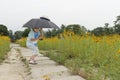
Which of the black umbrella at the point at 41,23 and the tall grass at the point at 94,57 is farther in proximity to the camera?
the black umbrella at the point at 41,23

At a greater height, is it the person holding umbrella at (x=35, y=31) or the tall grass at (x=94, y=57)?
the person holding umbrella at (x=35, y=31)

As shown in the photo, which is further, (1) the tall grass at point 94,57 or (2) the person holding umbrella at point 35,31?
(2) the person holding umbrella at point 35,31

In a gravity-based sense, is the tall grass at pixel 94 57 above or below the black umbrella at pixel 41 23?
below

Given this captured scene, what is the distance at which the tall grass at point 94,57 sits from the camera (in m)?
6.38

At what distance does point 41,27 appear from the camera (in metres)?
11.1

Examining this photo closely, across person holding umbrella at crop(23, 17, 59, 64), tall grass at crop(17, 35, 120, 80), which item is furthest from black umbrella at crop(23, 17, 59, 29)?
tall grass at crop(17, 35, 120, 80)

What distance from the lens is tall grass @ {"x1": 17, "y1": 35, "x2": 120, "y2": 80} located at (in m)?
6.38

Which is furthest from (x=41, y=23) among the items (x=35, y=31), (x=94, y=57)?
(x=94, y=57)

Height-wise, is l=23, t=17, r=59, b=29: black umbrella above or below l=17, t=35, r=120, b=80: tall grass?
above

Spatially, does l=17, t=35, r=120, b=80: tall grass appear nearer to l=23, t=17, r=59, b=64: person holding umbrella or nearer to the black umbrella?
l=23, t=17, r=59, b=64: person holding umbrella

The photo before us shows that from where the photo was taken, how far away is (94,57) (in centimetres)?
954

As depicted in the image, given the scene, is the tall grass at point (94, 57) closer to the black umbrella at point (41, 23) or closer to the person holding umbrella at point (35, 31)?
the person holding umbrella at point (35, 31)

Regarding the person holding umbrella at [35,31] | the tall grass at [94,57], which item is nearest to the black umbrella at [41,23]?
the person holding umbrella at [35,31]

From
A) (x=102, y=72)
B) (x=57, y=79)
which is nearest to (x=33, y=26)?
(x=57, y=79)
